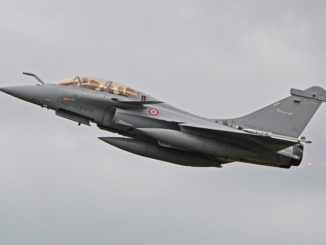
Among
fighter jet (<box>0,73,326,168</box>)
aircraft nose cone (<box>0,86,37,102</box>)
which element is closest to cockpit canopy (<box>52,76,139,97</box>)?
fighter jet (<box>0,73,326,168</box>)

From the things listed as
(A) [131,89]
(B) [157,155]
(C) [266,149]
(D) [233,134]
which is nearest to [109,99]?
(A) [131,89]

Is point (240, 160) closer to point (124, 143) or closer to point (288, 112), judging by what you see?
point (288, 112)

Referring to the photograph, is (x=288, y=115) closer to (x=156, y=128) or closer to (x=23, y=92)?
(x=156, y=128)

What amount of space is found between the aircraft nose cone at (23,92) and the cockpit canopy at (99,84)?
872 millimetres

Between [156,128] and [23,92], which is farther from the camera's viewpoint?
[156,128]

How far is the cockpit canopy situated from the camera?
2192 centimetres

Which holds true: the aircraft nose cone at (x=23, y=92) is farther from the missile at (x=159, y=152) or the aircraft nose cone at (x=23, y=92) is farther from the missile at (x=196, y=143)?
the missile at (x=196, y=143)

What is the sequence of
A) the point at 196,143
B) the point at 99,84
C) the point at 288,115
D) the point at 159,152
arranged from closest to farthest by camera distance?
1. the point at 196,143
2. the point at 99,84
3. the point at 159,152
4. the point at 288,115

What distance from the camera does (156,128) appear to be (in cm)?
2173

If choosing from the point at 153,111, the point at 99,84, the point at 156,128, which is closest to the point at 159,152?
the point at 156,128

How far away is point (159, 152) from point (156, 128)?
1.54 meters

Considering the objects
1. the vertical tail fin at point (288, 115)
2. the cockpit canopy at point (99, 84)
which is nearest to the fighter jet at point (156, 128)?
the cockpit canopy at point (99, 84)

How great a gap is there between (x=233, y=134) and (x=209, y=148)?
3.36ft

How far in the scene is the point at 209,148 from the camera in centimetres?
2216
